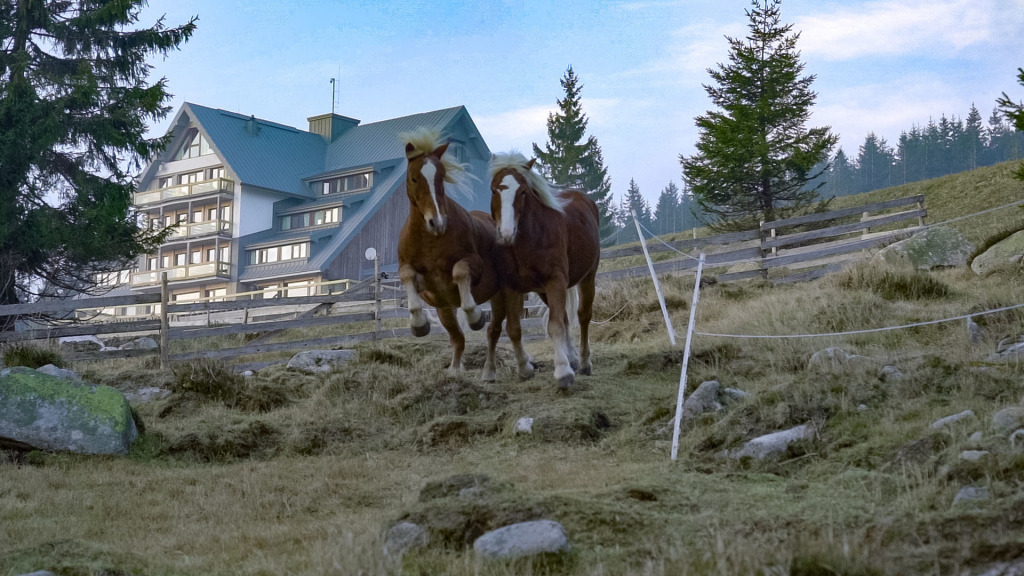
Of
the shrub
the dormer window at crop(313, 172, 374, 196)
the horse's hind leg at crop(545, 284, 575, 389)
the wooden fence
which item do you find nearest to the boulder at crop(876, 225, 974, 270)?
the wooden fence

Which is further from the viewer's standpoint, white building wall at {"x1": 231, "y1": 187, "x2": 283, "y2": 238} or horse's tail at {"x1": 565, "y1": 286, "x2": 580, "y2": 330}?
white building wall at {"x1": 231, "y1": 187, "x2": 283, "y2": 238}

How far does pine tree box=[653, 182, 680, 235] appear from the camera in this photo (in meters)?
121

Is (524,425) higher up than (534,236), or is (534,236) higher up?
(534,236)

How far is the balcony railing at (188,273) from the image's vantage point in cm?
3975

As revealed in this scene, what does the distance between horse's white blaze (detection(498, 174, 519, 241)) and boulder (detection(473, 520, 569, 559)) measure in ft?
15.3

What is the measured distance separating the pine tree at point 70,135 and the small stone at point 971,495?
1748 centimetres

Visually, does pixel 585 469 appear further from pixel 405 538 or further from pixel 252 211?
pixel 252 211

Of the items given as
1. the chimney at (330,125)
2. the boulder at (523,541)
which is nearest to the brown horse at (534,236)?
the boulder at (523,541)

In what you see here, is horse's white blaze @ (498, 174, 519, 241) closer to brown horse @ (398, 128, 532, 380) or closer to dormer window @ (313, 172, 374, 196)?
brown horse @ (398, 128, 532, 380)

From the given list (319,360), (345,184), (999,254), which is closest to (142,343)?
(319,360)

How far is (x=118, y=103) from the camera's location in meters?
19.2

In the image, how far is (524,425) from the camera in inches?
296

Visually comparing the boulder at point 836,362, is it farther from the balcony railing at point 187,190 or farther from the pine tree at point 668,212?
the pine tree at point 668,212

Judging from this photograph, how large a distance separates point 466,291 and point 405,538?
4.31 meters
